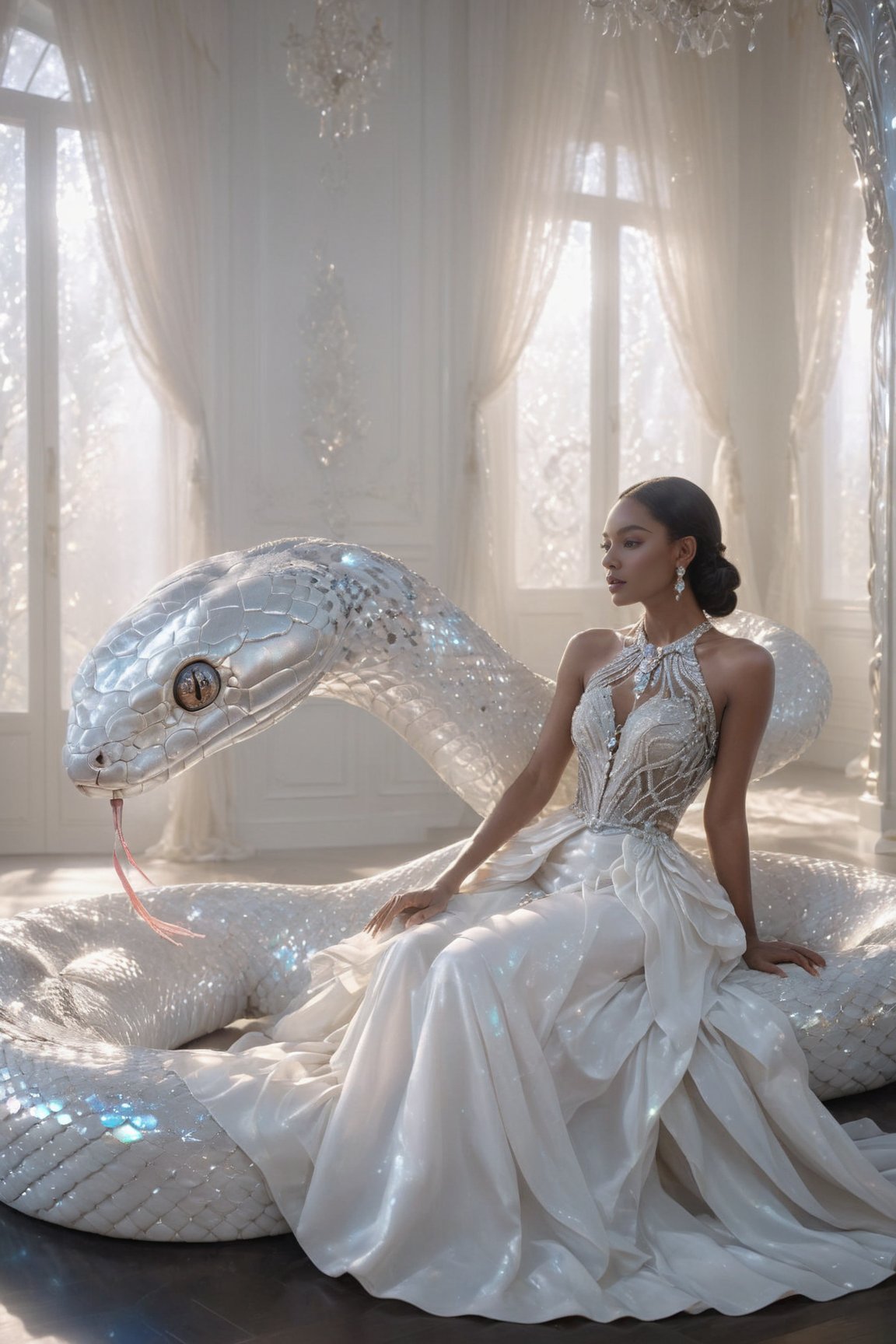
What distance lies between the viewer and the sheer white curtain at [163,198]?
215 inches

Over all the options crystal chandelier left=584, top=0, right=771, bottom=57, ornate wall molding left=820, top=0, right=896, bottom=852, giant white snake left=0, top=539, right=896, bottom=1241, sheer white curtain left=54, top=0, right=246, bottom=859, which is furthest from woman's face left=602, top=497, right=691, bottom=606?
sheer white curtain left=54, top=0, right=246, bottom=859

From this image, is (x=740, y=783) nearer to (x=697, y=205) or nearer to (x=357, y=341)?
(x=357, y=341)

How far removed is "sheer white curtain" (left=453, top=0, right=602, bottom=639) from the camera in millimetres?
6219

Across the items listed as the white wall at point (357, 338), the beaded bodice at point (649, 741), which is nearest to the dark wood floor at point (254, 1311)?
the beaded bodice at point (649, 741)

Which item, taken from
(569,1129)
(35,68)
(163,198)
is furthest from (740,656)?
(35,68)

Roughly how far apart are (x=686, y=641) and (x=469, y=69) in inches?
185

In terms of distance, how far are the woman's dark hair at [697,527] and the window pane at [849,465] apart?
220 inches

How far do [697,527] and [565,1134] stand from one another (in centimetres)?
112

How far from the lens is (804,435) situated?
7.88 m

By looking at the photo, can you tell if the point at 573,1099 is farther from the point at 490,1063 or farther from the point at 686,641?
the point at 686,641

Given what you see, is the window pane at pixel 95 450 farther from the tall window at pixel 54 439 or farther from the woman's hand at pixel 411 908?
the woman's hand at pixel 411 908

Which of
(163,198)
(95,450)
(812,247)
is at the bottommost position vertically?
(95,450)

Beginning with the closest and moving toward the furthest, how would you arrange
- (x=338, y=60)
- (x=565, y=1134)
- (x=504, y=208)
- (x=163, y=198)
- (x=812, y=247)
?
(x=565, y=1134) → (x=338, y=60) → (x=163, y=198) → (x=504, y=208) → (x=812, y=247)

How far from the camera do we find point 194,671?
2.35m
